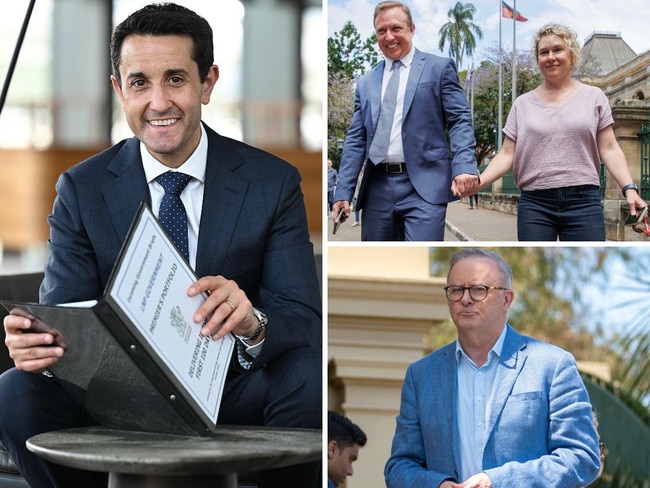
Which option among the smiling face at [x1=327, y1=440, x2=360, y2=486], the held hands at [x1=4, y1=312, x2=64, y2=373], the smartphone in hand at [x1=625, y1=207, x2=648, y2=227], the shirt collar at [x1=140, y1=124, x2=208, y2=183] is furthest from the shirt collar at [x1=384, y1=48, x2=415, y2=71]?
the held hands at [x1=4, y1=312, x2=64, y2=373]

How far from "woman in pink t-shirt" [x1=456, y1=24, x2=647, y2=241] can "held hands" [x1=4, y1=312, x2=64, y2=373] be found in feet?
4.84

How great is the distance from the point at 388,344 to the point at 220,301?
131 centimetres

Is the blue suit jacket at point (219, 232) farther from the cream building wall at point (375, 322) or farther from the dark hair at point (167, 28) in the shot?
the cream building wall at point (375, 322)

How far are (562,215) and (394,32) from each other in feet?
2.31

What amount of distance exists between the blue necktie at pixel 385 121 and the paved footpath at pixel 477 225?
0.83 ft

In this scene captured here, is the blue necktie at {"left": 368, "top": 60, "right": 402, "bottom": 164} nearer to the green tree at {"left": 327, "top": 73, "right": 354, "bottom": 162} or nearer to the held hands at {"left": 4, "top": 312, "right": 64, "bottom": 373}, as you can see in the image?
the green tree at {"left": 327, "top": 73, "right": 354, "bottom": 162}

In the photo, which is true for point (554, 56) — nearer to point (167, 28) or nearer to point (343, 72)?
point (343, 72)

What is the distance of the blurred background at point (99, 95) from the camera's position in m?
10.2

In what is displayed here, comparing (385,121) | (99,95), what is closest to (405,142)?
(385,121)

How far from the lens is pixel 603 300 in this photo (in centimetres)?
348

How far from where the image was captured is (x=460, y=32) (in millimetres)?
3229

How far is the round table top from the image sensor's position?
1913 millimetres

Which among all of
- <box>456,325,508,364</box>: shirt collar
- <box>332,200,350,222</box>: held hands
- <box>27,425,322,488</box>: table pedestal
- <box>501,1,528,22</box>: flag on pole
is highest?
<box>501,1,528,22</box>: flag on pole

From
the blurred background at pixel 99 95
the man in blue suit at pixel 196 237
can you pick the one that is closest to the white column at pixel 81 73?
the blurred background at pixel 99 95
